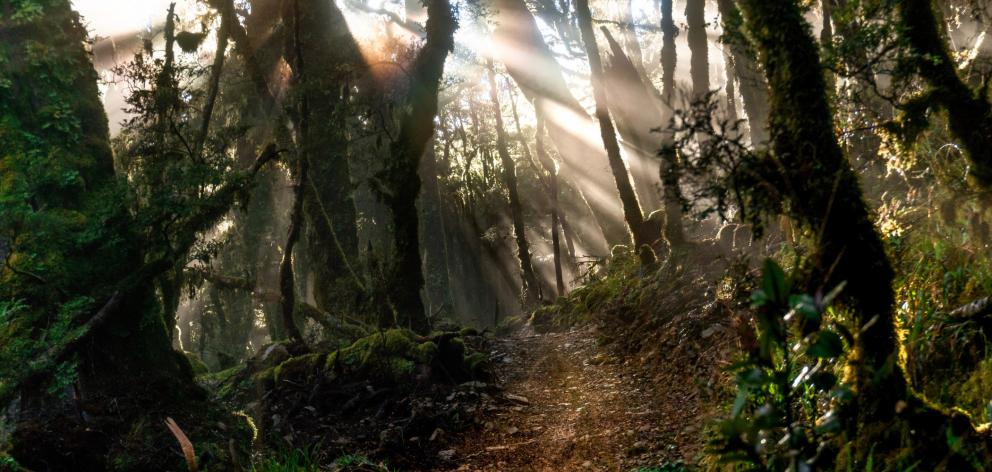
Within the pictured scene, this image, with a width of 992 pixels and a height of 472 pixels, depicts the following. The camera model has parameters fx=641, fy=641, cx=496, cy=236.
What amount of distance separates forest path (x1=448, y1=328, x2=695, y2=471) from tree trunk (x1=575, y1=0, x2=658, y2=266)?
3.45 m

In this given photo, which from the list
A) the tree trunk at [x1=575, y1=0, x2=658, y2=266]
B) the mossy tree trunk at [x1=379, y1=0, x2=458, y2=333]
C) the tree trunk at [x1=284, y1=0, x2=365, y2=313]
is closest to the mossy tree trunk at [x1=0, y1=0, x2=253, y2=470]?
the mossy tree trunk at [x1=379, y1=0, x2=458, y2=333]

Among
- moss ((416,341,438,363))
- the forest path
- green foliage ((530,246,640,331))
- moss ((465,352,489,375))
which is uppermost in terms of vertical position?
green foliage ((530,246,640,331))

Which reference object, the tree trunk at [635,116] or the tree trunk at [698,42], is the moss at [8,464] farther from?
the tree trunk at [635,116]

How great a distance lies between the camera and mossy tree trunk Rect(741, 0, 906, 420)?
11.2 ft

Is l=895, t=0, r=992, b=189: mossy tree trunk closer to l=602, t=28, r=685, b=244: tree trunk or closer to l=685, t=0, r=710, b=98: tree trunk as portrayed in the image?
l=685, t=0, r=710, b=98: tree trunk

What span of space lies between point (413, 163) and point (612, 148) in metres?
3.83

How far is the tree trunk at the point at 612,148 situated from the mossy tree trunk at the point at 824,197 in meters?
7.94

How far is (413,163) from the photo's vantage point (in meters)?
12.5

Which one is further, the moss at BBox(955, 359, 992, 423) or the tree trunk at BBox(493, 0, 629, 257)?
the tree trunk at BBox(493, 0, 629, 257)

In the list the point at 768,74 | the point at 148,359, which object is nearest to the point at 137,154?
the point at 148,359

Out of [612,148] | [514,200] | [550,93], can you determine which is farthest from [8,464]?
[514,200]

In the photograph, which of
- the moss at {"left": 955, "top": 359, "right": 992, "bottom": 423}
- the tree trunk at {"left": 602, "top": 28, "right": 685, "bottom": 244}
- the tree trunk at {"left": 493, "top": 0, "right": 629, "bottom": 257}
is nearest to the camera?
the moss at {"left": 955, "top": 359, "right": 992, "bottom": 423}

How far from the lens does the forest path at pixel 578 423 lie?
584cm

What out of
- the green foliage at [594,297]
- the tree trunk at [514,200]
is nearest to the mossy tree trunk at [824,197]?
the green foliage at [594,297]
